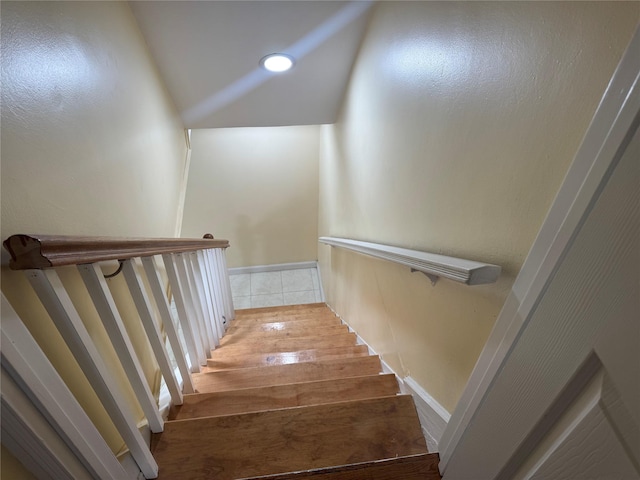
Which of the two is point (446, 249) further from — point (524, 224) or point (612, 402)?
point (612, 402)

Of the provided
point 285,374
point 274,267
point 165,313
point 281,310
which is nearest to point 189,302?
point 165,313

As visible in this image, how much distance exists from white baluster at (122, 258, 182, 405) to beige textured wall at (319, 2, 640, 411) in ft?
3.02

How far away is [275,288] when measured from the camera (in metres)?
4.21

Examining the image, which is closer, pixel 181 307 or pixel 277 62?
pixel 181 307

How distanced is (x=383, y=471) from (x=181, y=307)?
1.02m

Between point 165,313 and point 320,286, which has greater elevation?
point 165,313

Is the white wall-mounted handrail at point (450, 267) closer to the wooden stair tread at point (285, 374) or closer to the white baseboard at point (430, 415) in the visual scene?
the white baseboard at point (430, 415)

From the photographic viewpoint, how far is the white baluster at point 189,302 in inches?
56.1

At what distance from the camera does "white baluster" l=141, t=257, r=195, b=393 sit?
3.45 ft

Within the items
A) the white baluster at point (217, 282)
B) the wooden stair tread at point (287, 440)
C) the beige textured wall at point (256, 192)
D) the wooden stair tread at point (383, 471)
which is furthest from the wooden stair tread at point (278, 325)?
the beige textured wall at point (256, 192)

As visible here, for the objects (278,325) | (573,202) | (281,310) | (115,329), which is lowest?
(281,310)

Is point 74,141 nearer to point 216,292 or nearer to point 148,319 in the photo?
point 148,319

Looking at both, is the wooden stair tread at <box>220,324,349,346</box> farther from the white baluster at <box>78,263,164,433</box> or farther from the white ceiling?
the white ceiling

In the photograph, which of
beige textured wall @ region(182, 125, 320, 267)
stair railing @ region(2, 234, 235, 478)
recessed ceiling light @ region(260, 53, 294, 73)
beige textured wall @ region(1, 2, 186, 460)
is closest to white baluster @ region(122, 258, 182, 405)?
stair railing @ region(2, 234, 235, 478)
